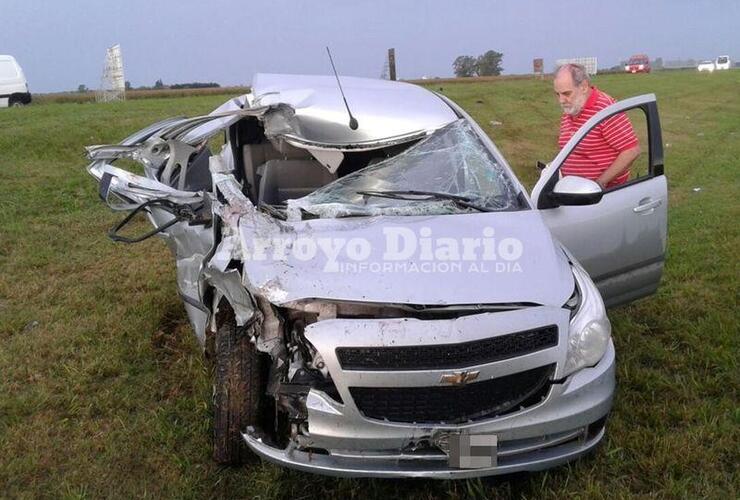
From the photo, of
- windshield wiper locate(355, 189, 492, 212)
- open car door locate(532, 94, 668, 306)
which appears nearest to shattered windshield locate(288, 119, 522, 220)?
windshield wiper locate(355, 189, 492, 212)

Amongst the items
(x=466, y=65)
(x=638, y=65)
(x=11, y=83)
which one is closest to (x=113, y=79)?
(x=11, y=83)

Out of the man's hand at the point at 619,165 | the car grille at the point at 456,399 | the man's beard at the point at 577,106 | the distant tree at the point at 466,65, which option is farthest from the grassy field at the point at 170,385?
the distant tree at the point at 466,65

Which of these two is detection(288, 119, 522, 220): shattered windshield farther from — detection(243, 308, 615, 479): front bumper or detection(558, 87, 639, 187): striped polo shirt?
detection(243, 308, 615, 479): front bumper

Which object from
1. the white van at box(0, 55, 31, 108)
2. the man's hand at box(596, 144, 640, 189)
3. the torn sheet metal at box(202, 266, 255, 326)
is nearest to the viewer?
the torn sheet metal at box(202, 266, 255, 326)

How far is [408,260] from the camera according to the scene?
2.66 m

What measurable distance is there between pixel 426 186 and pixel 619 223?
44.3 inches

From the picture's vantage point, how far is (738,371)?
141 inches

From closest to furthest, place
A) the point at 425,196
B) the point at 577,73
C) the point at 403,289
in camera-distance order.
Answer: the point at 403,289 < the point at 425,196 < the point at 577,73

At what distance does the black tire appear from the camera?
2686 millimetres

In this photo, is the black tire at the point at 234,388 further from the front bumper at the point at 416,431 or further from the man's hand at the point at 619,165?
the man's hand at the point at 619,165

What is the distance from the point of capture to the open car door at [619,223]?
3479mm

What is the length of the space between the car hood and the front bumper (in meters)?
0.17

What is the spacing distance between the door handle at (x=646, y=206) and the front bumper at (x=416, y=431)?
4.84 feet

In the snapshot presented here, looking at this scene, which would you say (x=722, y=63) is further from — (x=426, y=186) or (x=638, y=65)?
(x=426, y=186)
